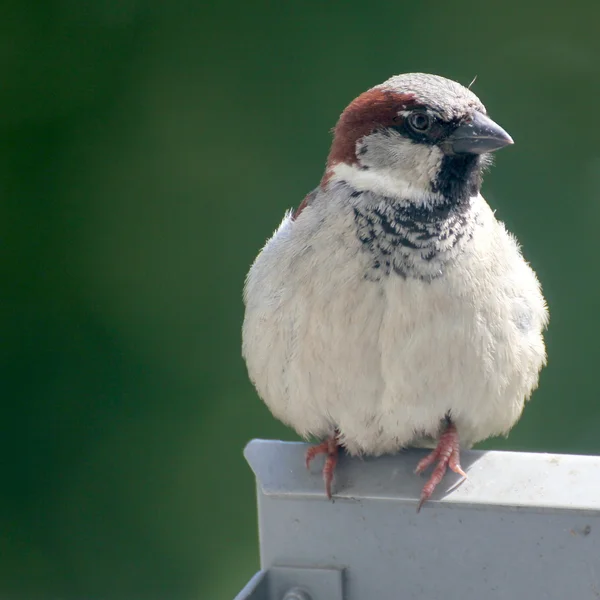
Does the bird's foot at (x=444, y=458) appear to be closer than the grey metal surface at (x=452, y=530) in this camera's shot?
No

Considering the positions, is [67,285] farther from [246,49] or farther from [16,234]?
[246,49]

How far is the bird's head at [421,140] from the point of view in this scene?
4.49ft

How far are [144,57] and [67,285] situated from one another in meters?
0.52

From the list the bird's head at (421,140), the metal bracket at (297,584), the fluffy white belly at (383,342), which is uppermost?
the bird's head at (421,140)

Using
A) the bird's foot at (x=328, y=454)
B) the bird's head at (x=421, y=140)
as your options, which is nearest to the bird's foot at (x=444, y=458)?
the bird's foot at (x=328, y=454)

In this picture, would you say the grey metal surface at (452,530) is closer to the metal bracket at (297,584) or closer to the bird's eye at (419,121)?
the metal bracket at (297,584)

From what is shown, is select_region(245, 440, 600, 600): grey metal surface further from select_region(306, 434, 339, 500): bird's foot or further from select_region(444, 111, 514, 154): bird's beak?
select_region(444, 111, 514, 154): bird's beak

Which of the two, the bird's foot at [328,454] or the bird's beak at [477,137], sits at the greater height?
the bird's beak at [477,137]

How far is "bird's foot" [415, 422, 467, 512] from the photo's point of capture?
4.45 feet

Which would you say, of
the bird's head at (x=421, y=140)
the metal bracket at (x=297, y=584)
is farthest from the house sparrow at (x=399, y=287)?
the metal bracket at (x=297, y=584)

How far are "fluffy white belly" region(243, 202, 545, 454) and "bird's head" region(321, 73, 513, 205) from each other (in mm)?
→ 77

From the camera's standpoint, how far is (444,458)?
1.41 m

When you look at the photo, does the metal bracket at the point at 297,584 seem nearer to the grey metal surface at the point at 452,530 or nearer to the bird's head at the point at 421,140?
the grey metal surface at the point at 452,530

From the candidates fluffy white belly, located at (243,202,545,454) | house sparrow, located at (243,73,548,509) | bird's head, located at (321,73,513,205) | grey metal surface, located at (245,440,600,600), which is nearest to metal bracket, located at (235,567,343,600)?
grey metal surface, located at (245,440,600,600)
